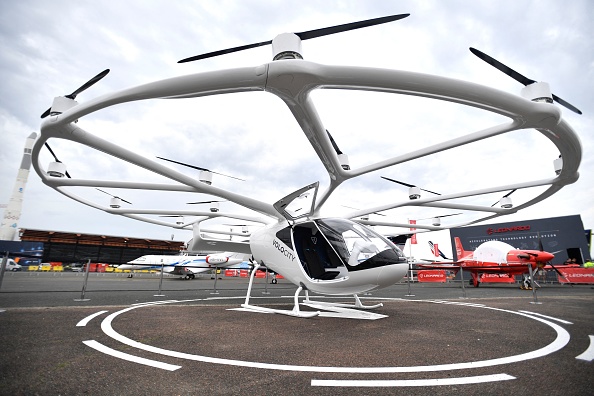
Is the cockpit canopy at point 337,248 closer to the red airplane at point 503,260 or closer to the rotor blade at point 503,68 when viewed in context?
the rotor blade at point 503,68

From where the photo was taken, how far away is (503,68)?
4.43 metres

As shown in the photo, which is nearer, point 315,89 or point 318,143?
point 315,89

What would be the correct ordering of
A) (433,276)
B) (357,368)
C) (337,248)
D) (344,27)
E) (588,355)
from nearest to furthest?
(357,368) → (588,355) → (344,27) → (337,248) → (433,276)

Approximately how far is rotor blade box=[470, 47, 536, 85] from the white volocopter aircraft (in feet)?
0.05

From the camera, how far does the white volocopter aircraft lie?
3.82 meters

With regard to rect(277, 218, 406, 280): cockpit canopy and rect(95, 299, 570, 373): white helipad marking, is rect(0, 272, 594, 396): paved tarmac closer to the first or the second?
rect(95, 299, 570, 373): white helipad marking

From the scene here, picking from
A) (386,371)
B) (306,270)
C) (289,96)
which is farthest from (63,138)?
(386,371)

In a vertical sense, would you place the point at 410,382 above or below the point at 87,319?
above

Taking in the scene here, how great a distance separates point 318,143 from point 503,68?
136 inches

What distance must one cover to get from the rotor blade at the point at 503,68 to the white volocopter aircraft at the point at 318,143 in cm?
2

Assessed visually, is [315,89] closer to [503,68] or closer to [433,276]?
[503,68]

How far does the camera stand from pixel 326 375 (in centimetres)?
302

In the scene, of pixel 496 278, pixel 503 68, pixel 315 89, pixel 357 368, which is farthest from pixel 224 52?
pixel 496 278

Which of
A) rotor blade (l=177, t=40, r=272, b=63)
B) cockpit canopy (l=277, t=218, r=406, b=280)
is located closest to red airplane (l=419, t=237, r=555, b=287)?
cockpit canopy (l=277, t=218, r=406, b=280)
